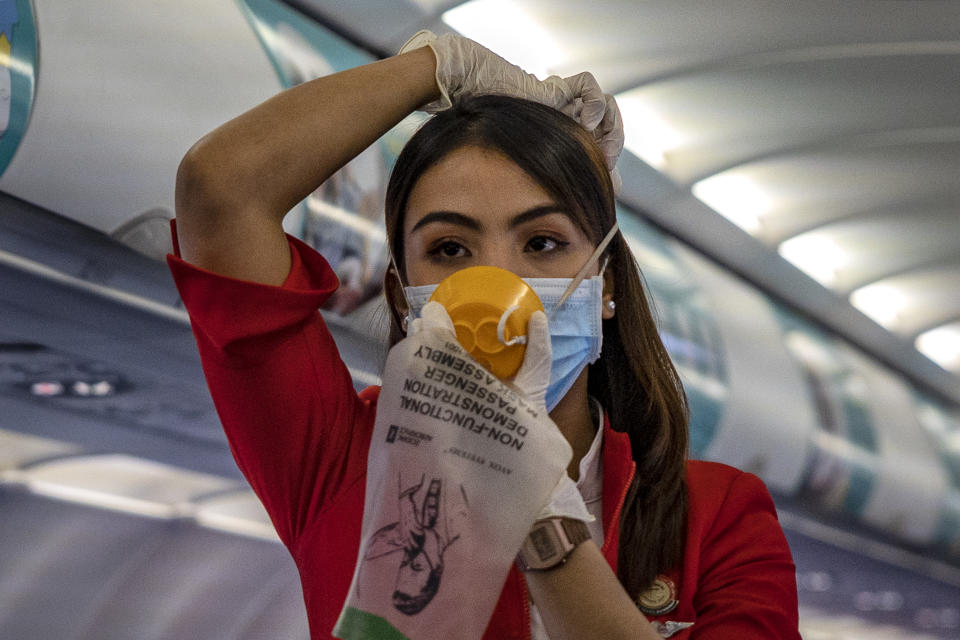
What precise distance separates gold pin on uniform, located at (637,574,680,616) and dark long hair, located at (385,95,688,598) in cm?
1

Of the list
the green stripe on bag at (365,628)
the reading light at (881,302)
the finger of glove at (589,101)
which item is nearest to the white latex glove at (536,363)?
the green stripe on bag at (365,628)

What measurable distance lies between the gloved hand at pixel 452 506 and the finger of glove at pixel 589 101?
0.84 meters

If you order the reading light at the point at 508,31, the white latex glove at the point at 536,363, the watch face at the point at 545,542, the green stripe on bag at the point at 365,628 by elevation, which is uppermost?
the reading light at the point at 508,31

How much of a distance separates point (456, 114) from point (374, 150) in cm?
140

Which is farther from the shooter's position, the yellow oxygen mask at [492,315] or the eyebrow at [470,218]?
the eyebrow at [470,218]

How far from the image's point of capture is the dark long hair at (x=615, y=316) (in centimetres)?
152

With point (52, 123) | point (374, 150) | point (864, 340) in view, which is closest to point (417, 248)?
point (52, 123)

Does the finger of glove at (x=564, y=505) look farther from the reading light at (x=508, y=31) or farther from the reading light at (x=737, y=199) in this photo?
the reading light at (x=737, y=199)

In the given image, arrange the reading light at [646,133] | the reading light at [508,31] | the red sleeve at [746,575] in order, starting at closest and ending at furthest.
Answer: the red sleeve at [746,575] → the reading light at [508,31] → the reading light at [646,133]

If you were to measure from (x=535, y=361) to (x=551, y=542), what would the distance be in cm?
21

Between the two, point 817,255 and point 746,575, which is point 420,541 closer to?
point 746,575

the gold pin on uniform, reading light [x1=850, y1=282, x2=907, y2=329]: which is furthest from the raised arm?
reading light [x1=850, y1=282, x2=907, y2=329]

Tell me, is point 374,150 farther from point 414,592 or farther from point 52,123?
point 414,592

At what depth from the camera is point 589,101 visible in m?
1.86
